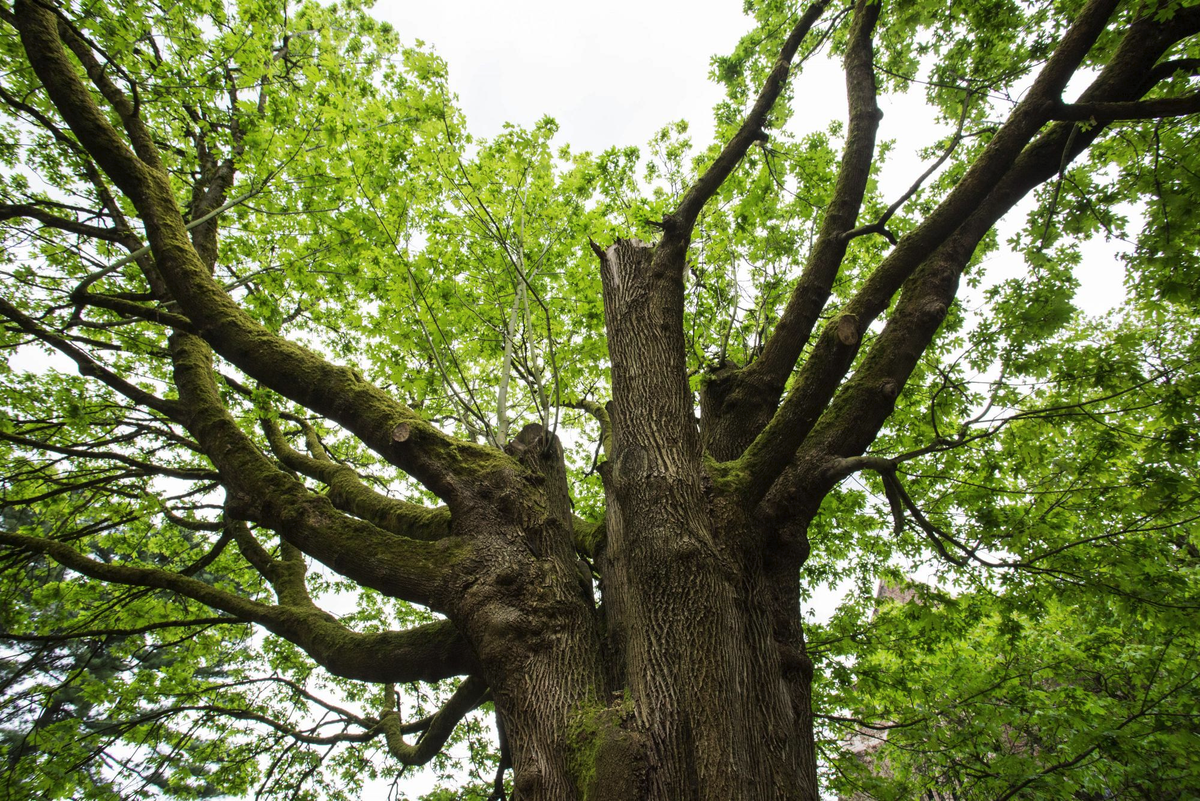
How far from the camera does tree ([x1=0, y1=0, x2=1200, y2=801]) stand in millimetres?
2748

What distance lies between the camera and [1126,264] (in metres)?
3.77

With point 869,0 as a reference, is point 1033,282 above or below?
below

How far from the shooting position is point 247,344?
3381mm

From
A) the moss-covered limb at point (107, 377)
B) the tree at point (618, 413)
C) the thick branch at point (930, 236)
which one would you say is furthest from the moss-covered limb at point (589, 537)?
the moss-covered limb at point (107, 377)

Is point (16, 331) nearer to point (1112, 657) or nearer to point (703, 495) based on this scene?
point (703, 495)

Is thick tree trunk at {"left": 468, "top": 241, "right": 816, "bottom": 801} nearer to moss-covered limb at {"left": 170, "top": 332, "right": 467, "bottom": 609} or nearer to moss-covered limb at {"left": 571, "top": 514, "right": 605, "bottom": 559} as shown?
moss-covered limb at {"left": 170, "top": 332, "right": 467, "bottom": 609}

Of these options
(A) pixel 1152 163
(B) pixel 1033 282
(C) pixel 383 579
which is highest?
(A) pixel 1152 163

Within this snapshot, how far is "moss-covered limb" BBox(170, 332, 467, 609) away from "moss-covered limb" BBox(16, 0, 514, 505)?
41cm

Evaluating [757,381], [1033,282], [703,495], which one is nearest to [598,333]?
[757,381]

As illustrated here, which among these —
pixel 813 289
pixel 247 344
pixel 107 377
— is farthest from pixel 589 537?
pixel 107 377

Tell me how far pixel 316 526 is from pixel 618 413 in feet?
6.47

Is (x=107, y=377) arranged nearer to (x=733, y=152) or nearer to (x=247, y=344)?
(x=247, y=344)

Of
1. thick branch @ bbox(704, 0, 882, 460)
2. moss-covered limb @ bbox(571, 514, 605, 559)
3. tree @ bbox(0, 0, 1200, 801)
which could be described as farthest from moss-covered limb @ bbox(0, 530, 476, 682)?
thick branch @ bbox(704, 0, 882, 460)

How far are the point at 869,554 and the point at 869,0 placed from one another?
18.8ft
